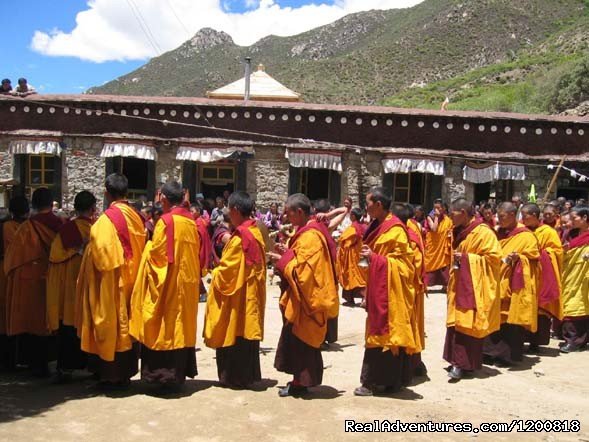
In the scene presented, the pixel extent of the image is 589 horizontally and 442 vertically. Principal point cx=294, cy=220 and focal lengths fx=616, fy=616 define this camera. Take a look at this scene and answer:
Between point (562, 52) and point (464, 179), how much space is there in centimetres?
3112

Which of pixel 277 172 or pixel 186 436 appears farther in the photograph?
pixel 277 172

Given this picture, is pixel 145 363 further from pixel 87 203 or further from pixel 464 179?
pixel 464 179

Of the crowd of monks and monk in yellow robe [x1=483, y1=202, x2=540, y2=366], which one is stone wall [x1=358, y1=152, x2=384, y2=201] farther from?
the crowd of monks

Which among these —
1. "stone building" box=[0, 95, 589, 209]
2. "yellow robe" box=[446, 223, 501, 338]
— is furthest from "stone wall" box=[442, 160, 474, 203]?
"yellow robe" box=[446, 223, 501, 338]

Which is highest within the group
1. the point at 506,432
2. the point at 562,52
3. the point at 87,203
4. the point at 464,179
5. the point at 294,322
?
the point at 562,52

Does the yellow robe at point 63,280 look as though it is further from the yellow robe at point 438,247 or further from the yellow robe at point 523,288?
the yellow robe at point 438,247

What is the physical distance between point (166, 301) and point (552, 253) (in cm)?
451

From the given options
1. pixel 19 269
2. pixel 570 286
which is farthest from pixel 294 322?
pixel 570 286

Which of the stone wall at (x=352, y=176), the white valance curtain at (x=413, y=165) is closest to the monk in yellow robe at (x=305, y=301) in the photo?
the stone wall at (x=352, y=176)

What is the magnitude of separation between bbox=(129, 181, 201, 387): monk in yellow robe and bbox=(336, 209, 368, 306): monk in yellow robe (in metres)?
4.69

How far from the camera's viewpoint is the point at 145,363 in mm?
4902

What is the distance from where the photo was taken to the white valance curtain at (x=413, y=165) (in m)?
15.1

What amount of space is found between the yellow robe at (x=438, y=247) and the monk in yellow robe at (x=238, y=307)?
22.2ft

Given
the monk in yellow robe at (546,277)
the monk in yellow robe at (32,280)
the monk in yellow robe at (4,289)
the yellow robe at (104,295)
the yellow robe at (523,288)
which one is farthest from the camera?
the monk in yellow robe at (546,277)
